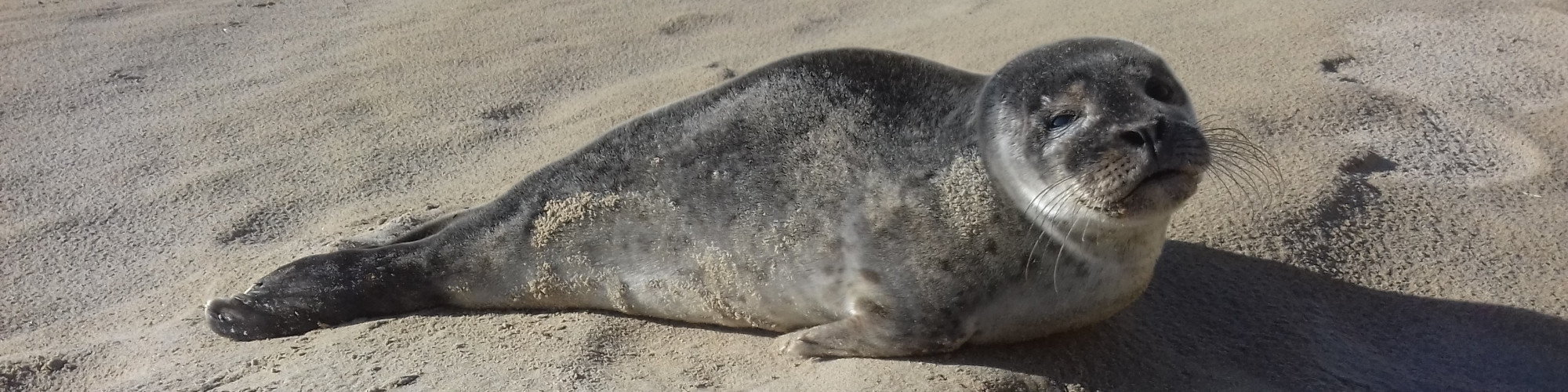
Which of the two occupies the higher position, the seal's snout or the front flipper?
the front flipper

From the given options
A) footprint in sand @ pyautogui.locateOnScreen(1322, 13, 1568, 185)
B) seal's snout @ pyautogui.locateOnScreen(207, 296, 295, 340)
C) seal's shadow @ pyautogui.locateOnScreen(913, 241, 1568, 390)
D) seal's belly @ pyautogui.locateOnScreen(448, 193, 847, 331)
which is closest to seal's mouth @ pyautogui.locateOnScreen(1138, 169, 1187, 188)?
seal's shadow @ pyautogui.locateOnScreen(913, 241, 1568, 390)

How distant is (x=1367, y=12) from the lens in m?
5.30

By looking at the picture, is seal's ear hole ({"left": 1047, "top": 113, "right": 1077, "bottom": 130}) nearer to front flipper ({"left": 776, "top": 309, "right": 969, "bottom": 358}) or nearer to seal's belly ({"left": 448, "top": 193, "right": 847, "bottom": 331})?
front flipper ({"left": 776, "top": 309, "right": 969, "bottom": 358})

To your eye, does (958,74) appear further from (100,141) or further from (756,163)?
(100,141)

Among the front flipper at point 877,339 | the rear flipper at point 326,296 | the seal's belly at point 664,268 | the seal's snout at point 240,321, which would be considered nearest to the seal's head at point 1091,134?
the front flipper at point 877,339

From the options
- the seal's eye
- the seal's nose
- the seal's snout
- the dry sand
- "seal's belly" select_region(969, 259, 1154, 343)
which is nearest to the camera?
the seal's nose

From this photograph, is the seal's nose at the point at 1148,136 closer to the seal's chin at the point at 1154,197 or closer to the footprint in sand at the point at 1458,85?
the seal's chin at the point at 1154,197

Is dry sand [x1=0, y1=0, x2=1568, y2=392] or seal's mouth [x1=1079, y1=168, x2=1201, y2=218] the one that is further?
dry sand [x1=0, y1=0, x2=1568, y2=392]

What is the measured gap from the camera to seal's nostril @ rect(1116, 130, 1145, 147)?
2391 millimetres

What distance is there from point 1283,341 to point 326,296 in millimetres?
2500

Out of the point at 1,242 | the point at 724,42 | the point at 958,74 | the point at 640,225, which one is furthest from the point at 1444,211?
the point at 1,242

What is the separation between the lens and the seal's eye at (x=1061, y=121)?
2546 millimetres

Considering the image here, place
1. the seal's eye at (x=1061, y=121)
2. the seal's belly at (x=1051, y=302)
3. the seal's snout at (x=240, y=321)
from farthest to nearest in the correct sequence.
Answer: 1. the seal's snout at (x=240, y=321)
2. the seal's belly at (x=1051, y=302)
3. the seal's eye at (x=1061, y=121)

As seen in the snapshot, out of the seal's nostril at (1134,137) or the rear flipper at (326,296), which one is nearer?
the seal's nostril at (1134,137)
